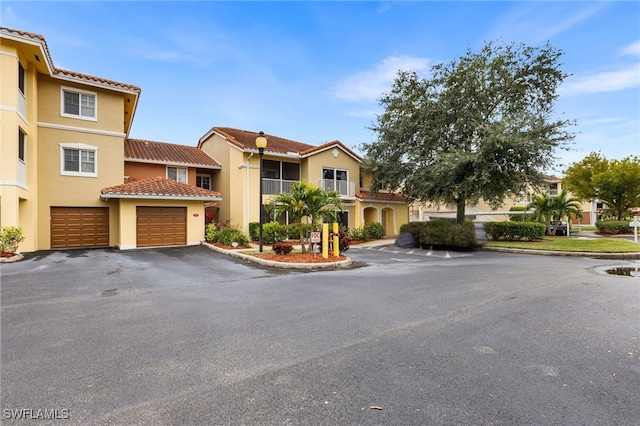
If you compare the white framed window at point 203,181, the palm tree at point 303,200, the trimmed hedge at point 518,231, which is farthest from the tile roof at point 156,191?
the trimmed hedge at point 518,231

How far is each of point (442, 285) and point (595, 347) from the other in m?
4.00

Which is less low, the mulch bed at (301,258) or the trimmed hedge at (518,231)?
the trimmed hedge at (518,231)

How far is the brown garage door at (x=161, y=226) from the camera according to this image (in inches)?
670

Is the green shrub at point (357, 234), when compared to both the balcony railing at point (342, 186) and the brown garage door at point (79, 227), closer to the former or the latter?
the balcony railing at point (342, 186)

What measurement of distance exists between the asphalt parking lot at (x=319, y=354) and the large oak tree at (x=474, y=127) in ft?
38.3

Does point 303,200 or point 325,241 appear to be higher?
point 303,200

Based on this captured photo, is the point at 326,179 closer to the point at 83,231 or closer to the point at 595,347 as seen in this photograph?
the point at 83,231

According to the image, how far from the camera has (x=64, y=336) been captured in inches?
176

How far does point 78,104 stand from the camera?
1716 cm

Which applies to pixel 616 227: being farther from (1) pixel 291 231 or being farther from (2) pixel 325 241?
(2) pixel 325 241

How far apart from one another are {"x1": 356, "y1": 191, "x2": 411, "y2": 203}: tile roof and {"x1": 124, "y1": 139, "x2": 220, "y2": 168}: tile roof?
1118 centimetres

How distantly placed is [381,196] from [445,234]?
332 inches

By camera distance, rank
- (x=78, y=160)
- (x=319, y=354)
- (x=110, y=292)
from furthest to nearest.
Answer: (x=78, y=160)
(x=110, y=292)
(x=319, y=354)

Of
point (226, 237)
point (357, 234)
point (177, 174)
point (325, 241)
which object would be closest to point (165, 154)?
point (177, 174)
